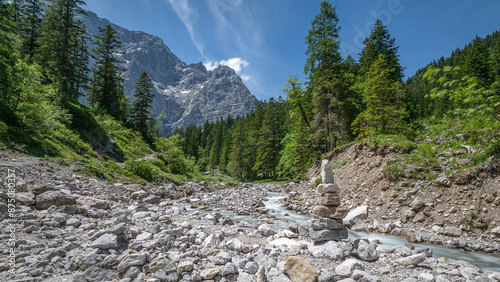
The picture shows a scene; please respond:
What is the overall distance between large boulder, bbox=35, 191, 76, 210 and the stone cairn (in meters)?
7.96

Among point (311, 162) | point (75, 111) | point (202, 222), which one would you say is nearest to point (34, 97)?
point (75, 111)

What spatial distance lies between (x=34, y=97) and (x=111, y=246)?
54.6 feet

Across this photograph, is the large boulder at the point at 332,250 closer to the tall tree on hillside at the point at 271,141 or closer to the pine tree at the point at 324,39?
the pine tree at the point at 324,39

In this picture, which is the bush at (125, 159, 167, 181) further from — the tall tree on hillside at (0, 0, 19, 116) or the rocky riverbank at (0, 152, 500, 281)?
the rocky riverbank at (0, 152, 500, 281)

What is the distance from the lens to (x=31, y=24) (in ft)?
98.9

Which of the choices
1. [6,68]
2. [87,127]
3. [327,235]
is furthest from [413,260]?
[87,127]

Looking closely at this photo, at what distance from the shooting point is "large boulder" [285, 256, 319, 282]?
3617 mm

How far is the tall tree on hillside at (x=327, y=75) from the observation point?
19509mm

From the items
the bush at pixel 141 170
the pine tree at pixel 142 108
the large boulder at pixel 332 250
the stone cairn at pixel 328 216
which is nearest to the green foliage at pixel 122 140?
the pine tree at pixel 142 108

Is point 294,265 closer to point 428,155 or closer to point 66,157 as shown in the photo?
point 428,155

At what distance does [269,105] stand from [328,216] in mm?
37679

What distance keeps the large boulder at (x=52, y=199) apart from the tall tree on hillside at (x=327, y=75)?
1873cm

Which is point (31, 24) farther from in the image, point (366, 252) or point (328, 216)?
point (366, 252)

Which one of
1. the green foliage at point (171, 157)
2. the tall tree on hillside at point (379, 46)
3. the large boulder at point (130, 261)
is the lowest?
the large boulder at point (130, 261)
